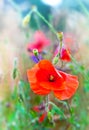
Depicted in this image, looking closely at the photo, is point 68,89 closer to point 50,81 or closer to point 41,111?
point 50,81

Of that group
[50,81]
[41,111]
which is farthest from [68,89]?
[41,111]

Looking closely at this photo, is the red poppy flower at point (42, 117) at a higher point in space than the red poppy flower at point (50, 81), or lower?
lower

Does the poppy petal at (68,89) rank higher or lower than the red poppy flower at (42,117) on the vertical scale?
higher

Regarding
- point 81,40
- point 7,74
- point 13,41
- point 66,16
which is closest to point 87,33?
point 81,40

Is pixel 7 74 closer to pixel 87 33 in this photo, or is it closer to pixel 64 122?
pixel 64 122

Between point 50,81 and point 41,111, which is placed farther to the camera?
point 41,111

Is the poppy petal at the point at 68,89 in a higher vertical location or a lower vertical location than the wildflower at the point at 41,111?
higher

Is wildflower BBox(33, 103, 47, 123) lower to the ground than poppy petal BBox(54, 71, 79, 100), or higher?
lower

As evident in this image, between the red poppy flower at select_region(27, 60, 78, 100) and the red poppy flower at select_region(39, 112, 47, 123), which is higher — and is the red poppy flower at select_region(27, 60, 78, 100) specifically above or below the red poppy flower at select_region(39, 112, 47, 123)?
above
